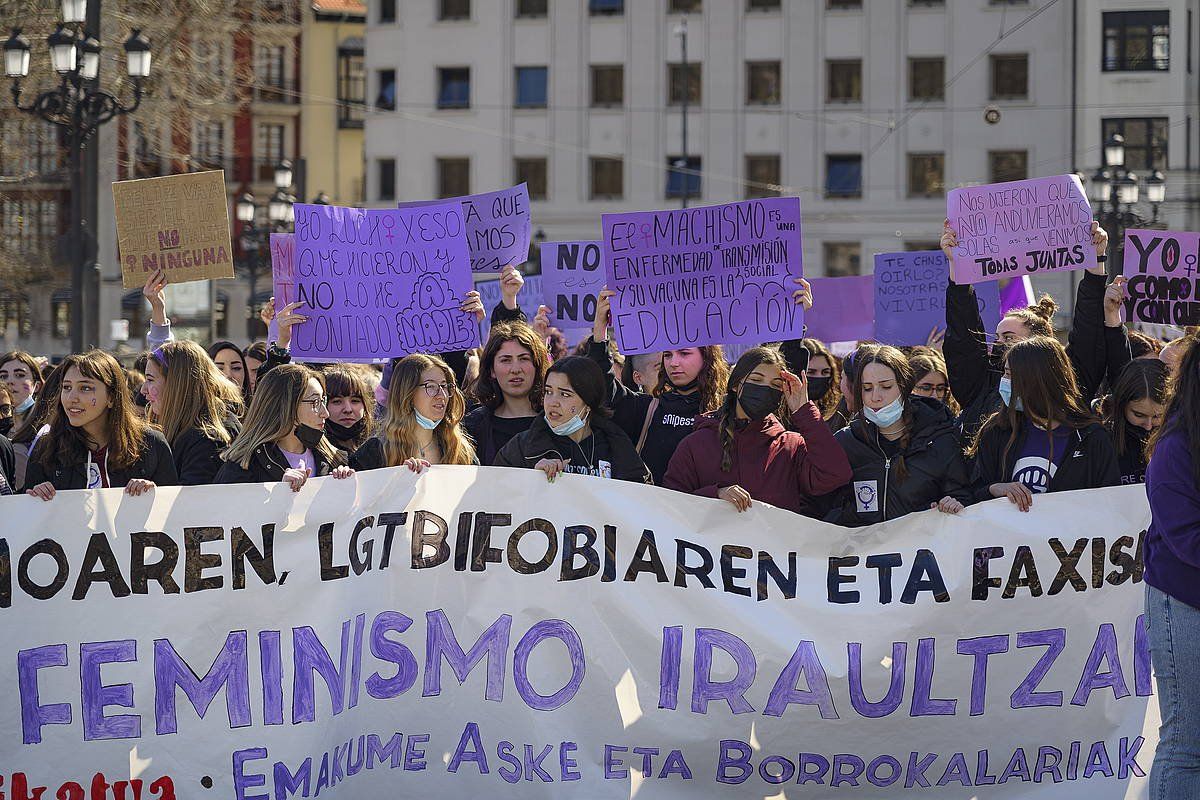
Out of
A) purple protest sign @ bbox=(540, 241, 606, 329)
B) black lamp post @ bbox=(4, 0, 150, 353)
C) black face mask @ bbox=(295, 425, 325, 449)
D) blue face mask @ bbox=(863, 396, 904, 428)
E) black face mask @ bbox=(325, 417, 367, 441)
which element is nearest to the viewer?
black face mask @ bbox=(295, 425, 325, 449)

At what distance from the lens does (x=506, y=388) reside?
6949 mm

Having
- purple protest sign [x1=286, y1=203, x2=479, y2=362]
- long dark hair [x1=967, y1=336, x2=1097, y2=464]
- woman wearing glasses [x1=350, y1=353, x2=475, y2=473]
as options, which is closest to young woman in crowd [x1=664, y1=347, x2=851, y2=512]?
long dark hair [x1=967, y1=336, x2=1097, y2=464]

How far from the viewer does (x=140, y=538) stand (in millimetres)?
5762

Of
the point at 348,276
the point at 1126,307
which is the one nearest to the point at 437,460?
the point at 348,276

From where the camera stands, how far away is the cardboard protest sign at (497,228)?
8.94 meters

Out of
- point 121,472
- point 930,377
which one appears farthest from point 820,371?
point 121,472

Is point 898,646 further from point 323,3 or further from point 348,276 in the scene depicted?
point 323,3

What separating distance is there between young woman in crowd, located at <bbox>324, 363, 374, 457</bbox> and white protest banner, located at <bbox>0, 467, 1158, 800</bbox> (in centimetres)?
148

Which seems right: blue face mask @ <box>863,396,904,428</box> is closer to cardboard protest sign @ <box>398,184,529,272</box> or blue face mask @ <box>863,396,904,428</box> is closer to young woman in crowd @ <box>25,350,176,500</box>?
young woman in crowd @ <box>25,350,176,500</box>

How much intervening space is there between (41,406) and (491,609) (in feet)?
7.73

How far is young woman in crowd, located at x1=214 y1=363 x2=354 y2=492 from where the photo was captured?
614 cm

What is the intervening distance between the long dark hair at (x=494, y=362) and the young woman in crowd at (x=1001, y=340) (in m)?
1.79

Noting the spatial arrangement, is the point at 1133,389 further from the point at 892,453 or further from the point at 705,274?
the point at 705,274

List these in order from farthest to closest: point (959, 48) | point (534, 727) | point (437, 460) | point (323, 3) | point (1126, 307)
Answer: point (323, 3), point (959, 48), point (1126, 307), point (437, 460), point (534, 727)
